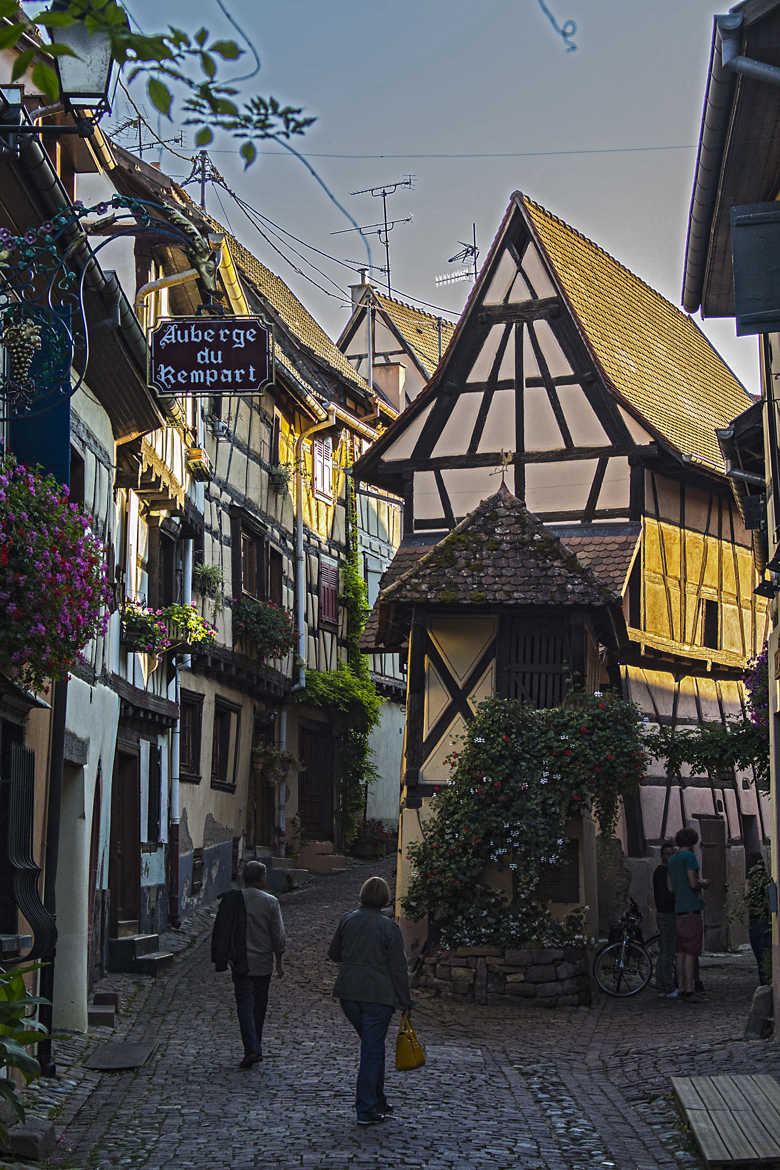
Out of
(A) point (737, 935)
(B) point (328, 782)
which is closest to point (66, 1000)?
(A) point (737, 935)

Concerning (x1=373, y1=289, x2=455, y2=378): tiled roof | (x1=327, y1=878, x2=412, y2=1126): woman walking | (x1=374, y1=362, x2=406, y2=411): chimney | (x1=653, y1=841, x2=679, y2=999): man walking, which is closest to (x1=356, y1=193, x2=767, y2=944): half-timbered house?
(x1=653, y1=841, x2=679, y2=999): man walking

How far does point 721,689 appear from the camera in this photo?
74.1 feet

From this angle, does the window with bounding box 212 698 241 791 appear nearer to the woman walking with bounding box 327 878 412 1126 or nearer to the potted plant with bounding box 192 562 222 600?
the potted plant with bounding box 192 562 222 600

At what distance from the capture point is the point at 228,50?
334 centimetres

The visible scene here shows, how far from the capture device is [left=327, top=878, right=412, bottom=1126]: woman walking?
8.67 m

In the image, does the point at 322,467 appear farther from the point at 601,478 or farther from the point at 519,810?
the point at 519,810

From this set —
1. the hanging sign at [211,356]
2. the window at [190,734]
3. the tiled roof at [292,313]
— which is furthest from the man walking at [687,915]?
the tiled roof at [292,313]

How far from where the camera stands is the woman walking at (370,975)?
28.5 ft

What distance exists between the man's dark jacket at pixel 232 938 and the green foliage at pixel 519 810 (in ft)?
13.9

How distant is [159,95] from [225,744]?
759 inches

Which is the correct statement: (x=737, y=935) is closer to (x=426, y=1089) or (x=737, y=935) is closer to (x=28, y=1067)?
(x=426, y=1089)

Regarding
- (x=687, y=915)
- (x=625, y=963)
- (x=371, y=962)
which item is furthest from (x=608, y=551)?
(x=371, y=962)

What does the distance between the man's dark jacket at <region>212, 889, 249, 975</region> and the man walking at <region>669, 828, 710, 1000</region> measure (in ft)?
17.3

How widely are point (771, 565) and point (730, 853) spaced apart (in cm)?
1118
